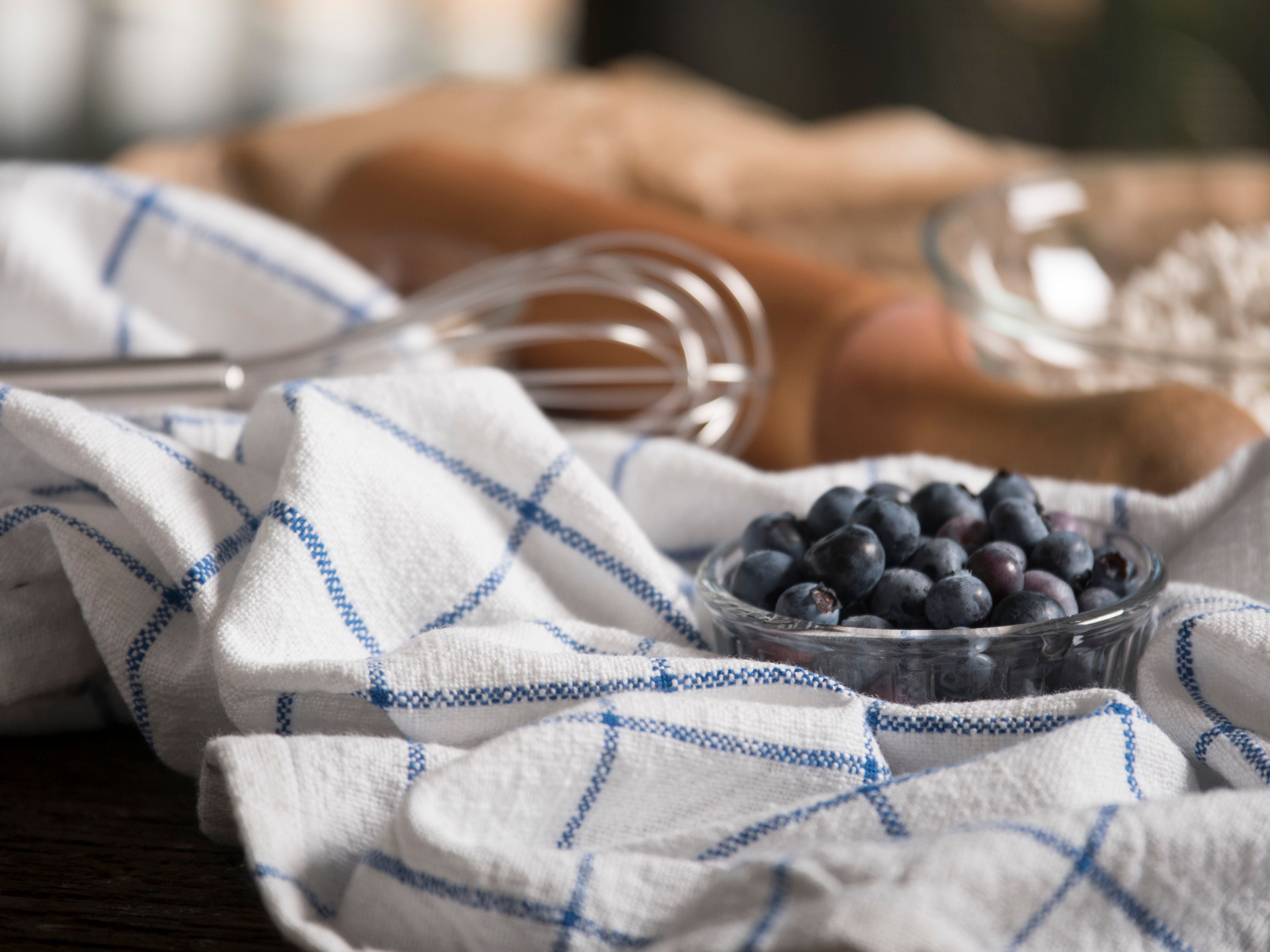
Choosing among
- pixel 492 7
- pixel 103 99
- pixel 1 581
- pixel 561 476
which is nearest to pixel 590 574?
pixel 561 476

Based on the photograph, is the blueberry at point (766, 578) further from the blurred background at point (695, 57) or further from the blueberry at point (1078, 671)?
the blurred background at point (695, 57)

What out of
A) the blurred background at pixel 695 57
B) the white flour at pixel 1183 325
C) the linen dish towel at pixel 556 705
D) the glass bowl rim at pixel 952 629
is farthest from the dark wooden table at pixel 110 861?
the blurred background at pixel 695 57

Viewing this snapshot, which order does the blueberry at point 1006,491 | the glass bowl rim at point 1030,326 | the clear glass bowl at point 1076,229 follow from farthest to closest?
the clear glass bowl at point 1076,229 → the glass bowl rim at point 1030,326 → the blueberry at point 1006,491

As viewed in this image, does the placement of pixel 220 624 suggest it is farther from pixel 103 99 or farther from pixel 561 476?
pixel 103 99

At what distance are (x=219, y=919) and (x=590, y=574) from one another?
118mm

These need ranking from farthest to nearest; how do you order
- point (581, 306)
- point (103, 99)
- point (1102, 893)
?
point (103, 99) < point (581, 306) < point (1102, 893)

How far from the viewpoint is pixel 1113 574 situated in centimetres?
28

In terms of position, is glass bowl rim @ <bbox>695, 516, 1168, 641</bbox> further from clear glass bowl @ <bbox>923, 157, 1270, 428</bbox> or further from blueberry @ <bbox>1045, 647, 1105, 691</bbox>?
clear glass bowl @ <bbox>923, 157, 1270, 428</bbox>

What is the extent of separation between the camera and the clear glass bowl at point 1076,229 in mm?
514

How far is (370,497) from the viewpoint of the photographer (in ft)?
0.93

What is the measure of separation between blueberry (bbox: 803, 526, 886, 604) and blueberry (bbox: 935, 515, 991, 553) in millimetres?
27

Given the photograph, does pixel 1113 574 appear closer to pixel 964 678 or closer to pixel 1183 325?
pixel 964 678

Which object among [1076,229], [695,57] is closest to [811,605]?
[1076,229]

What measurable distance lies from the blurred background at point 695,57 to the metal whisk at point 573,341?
101 cm
